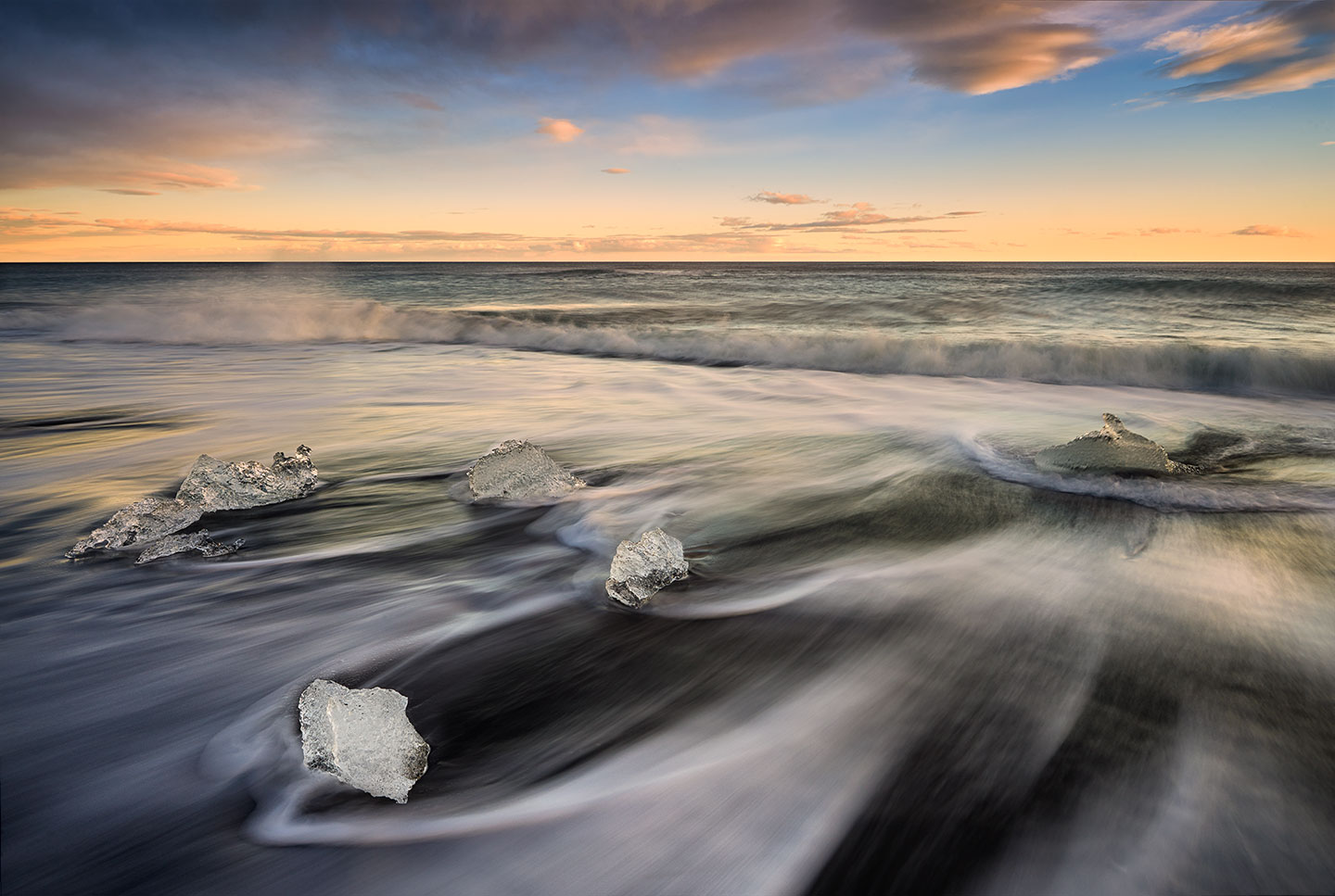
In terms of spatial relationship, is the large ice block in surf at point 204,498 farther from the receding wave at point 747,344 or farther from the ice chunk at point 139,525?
the receding wave at point 747,344

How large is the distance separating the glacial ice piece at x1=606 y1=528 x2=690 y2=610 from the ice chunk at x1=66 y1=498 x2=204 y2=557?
2266 millimetres

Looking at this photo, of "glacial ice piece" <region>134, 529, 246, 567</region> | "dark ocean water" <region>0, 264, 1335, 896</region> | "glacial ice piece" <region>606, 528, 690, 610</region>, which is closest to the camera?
"dark ocean water" <region>0, 264, 1335, 896</region>

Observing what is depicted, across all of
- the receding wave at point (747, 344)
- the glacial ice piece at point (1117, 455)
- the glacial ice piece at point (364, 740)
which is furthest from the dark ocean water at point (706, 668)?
the receding wave at point (747, 344)

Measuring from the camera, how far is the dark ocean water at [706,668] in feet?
4.84

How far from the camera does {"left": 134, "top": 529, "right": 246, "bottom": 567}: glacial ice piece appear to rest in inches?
117

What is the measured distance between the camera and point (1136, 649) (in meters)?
2.26

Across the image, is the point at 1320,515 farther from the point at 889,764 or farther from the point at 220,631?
the point at 220,631

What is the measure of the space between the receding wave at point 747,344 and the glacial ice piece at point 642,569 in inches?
301

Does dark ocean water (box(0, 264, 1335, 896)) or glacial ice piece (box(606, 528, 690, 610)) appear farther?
glacial ice piece (box(606, 528, 690, 610))

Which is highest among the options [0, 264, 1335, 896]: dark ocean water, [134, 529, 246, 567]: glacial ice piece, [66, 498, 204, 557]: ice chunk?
[66, 498, 204, 557]: ice chunk

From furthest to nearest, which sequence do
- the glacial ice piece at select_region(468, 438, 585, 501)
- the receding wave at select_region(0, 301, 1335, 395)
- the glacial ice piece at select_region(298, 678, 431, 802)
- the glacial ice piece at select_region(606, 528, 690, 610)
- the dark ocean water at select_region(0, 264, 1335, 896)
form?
the receding wave at select_region(0, 301, 1335, 395) → the glacial ice piece at select_region(468, 438, 585, 501) → the glacial ice piece at select_region(606, 528, 690, 610) → the glacial ice piece at select_region(298, 678, 431, 802) → the dark ocean water at select_region(0, 264, 1335, 896)

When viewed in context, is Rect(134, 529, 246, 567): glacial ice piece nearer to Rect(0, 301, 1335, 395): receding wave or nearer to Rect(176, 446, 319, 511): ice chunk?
Rect(176, 446, 319, 511): ice chunk

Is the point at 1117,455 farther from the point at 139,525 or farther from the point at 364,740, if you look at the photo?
the point at 139,525

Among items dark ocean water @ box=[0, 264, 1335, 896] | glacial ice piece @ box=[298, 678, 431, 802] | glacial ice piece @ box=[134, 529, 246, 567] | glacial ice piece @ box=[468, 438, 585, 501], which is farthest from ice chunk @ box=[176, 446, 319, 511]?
glacial ice piece @ box=[298, 678, 431, 802]
